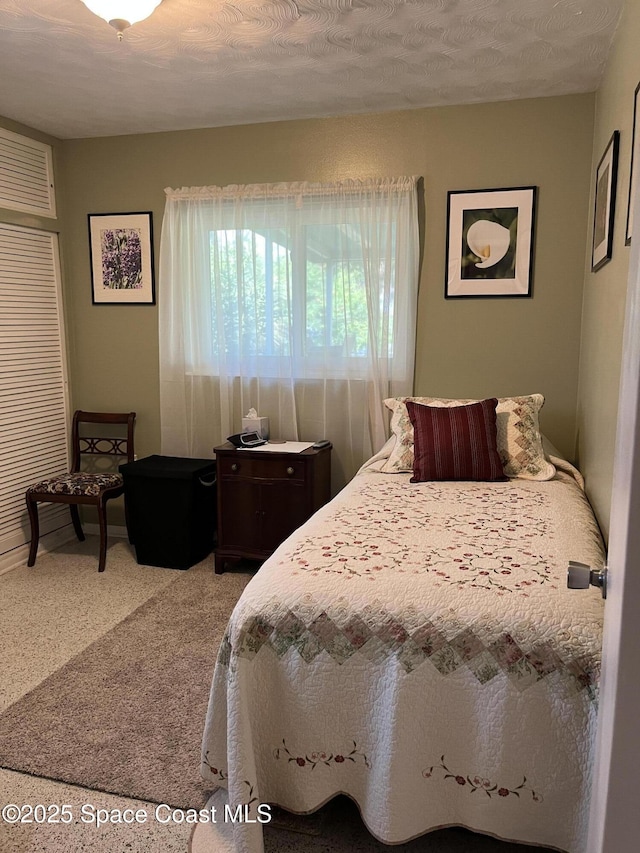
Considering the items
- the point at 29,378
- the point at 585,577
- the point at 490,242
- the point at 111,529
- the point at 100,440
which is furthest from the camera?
the point at 111,529

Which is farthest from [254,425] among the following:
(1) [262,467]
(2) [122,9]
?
(2) [122,9]

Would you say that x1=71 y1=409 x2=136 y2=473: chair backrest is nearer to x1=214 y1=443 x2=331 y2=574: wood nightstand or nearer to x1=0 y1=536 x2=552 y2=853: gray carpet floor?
x1=0 y1=536 x2=552 y2=853: gray carpet floor

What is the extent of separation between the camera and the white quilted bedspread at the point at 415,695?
1.46 meters

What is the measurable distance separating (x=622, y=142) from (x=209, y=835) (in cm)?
259

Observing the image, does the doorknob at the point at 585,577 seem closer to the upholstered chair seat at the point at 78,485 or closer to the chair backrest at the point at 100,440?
the upholstered chair seat at the point at 78,485

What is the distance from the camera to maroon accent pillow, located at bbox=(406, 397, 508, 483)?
9.08 feet

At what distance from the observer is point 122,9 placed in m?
2.06

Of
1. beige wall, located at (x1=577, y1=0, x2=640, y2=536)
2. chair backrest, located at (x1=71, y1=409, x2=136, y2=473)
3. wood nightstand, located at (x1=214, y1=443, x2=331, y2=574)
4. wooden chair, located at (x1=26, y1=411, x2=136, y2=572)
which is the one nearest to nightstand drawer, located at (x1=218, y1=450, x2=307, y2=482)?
wood nightstand, located at (x1=214, y1=443, x2=331, y2=574)

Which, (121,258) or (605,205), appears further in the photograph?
(121,258)

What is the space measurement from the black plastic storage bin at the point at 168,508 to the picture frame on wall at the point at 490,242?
5.86 ft

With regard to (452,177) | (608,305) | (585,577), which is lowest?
(585,577)

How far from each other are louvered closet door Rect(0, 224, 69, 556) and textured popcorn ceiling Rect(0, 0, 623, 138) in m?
0.82

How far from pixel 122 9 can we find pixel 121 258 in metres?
2.08

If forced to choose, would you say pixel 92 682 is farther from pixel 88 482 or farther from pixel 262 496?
pixel 88 482
